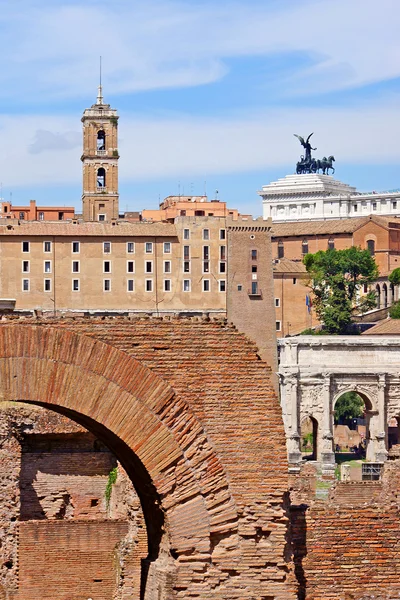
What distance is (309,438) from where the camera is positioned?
8094 centimetres

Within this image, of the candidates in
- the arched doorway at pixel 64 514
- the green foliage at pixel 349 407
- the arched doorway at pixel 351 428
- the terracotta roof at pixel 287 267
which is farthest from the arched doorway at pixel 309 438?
the arched doorway at pixel 64 514

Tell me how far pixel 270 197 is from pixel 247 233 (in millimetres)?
67309

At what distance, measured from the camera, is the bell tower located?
329ft

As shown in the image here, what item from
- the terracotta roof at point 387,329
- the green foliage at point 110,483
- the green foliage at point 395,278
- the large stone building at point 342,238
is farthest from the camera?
the large stone building at point 342,238

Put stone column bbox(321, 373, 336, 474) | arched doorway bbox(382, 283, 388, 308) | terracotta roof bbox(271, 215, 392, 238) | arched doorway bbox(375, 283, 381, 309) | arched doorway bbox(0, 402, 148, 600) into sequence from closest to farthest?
1. arched doorway bbox(0, 402, 148, 600)
2. stone column bbox(321, 373, 336, 474)
3. arched doorway bbox(375, 283, 381, 309)
4. arched doorway bbox(382, 283, 388, 308)
5. terracotta roof bbox(271, 215, 392, 238)

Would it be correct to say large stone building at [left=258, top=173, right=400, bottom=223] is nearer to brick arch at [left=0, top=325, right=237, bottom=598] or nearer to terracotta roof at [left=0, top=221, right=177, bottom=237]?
terracotta roof at [left=0, top=221, right=177, bottom=237]

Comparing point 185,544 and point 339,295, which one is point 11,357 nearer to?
point 185,544

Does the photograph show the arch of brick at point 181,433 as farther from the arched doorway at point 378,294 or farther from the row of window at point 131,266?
the arched doorway at point 378,294

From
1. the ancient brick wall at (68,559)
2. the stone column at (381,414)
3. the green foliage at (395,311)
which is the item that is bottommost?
the ancient brick wall at (68,559)

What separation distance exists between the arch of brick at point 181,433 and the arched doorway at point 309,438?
59.4 meters

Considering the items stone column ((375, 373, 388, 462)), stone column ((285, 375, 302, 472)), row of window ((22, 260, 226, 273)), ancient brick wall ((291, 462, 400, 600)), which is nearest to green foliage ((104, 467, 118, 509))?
ancient brick wall ((291, 462, 400, 600))

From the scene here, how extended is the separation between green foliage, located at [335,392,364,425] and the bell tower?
2054 centimetres

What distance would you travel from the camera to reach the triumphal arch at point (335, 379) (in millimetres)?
70875

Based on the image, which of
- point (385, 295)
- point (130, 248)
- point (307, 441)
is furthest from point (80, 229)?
point (385, 295)
